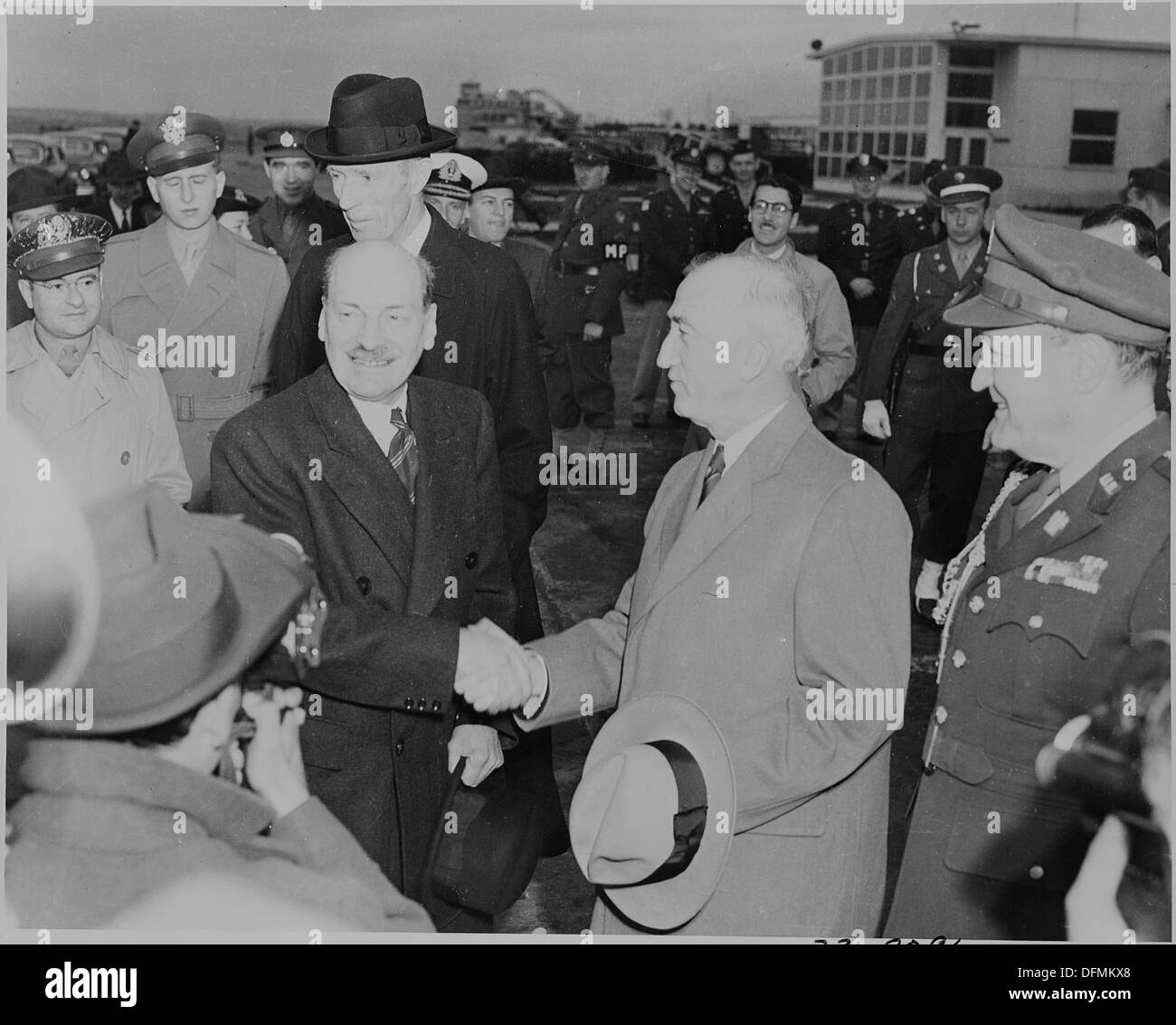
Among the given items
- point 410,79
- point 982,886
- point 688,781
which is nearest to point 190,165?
point 410,79

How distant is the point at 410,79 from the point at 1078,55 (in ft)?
5.79

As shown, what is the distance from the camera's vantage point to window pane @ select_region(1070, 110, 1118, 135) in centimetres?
366

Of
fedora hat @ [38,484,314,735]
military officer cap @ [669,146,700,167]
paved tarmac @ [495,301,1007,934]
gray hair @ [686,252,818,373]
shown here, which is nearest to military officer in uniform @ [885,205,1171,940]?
gray hair @ [686,252,818,373]

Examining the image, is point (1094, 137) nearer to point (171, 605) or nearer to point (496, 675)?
point (496, 675)

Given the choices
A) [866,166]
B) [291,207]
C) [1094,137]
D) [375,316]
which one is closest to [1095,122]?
[1094,137]

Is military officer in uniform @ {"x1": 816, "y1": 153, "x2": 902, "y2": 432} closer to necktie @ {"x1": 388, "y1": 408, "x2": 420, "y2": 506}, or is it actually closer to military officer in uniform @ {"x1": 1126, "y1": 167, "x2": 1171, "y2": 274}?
military officer in uniform @ {"x1": 1126, "y1": 167, "x2": 1171, "y2": 274}

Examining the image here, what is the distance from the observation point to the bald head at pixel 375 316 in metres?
3.14

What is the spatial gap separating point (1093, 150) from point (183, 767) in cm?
286

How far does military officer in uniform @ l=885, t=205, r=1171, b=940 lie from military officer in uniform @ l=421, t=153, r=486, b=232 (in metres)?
1.39

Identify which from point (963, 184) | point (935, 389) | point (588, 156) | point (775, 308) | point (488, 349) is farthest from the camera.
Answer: point (935, 389)

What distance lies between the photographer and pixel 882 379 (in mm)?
4469

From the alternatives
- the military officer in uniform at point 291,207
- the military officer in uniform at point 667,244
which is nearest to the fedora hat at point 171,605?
the military officer in uniform at point 291,207

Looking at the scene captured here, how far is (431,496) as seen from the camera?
3211 mm

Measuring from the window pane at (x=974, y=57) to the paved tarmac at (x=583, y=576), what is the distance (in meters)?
1.22
